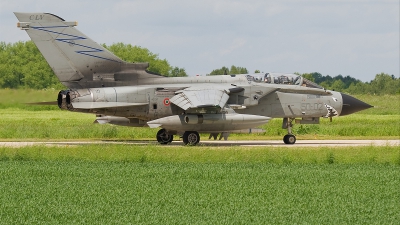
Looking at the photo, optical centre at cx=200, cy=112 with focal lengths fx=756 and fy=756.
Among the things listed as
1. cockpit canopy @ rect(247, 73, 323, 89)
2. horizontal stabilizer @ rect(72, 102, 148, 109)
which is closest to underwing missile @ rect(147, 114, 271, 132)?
horizontal stabilizer @ rect(72, 102, 148, 109)

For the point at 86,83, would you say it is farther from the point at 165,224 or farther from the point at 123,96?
the point at 165,224

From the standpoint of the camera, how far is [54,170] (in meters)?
18.4

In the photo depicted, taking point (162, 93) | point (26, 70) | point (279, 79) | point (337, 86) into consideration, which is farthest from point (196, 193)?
point (337, 86)

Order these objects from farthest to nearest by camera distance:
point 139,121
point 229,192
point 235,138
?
point 235,138 → point 139,121 → point 229,192

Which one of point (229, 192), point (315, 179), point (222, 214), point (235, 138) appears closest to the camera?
point (222, 214)

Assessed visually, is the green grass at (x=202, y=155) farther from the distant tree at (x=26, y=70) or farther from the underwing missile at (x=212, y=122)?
the distant tree at (x=26, y=70)

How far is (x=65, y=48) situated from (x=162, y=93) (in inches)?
157

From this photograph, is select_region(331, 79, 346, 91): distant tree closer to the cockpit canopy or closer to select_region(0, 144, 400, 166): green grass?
the cockpit canopy

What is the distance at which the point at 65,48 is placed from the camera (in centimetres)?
2794

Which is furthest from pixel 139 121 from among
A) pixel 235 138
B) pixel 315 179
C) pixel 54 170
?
pixel 315 179

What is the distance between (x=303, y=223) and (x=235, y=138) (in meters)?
22.2

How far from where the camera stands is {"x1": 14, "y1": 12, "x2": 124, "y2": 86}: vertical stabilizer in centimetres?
2769

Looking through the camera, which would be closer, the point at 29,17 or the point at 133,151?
the point at 133,151

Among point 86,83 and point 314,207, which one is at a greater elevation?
point 86,83
